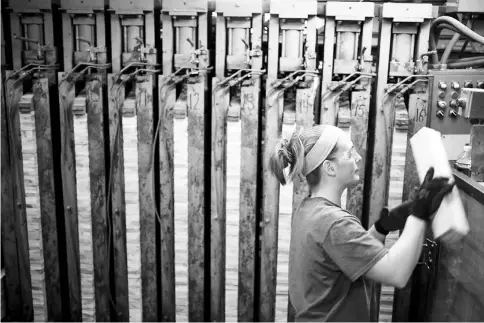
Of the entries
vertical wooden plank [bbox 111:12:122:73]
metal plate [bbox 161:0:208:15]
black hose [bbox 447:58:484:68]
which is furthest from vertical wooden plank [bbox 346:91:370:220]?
vertical wooden plank [bbox 111:12:122:73]

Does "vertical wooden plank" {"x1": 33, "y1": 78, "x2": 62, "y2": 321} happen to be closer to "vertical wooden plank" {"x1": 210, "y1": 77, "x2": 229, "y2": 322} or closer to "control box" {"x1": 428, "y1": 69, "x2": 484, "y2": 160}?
"vertical wooden plank" {"x1": 210, "y1": 77, "x2": 229, "y2": 322}

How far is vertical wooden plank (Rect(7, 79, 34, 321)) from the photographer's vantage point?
147 inches

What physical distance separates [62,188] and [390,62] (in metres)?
2.23

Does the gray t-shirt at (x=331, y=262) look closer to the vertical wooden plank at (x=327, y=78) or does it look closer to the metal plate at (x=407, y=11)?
the vertical wooden plank at (x=327, y=78)

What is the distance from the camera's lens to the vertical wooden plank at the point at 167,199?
12.1ft

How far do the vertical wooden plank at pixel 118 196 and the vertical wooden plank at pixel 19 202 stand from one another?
22.5 inches

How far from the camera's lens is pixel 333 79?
12.2ft

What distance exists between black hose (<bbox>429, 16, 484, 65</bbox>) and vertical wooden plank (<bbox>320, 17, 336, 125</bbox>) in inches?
23.1

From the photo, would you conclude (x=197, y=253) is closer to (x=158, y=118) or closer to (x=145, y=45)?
(x=158, y=118)

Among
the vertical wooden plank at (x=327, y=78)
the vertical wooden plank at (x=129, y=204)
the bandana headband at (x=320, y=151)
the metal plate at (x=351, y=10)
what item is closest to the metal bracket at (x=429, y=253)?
the vertical wooden plank at (x=327, y=78)

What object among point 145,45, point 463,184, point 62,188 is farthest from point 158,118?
point 463,184

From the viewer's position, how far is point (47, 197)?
12.5 ft

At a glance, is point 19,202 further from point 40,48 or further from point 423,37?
point 423,37

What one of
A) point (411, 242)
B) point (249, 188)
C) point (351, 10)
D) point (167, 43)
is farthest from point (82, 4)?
point (411, 242)
